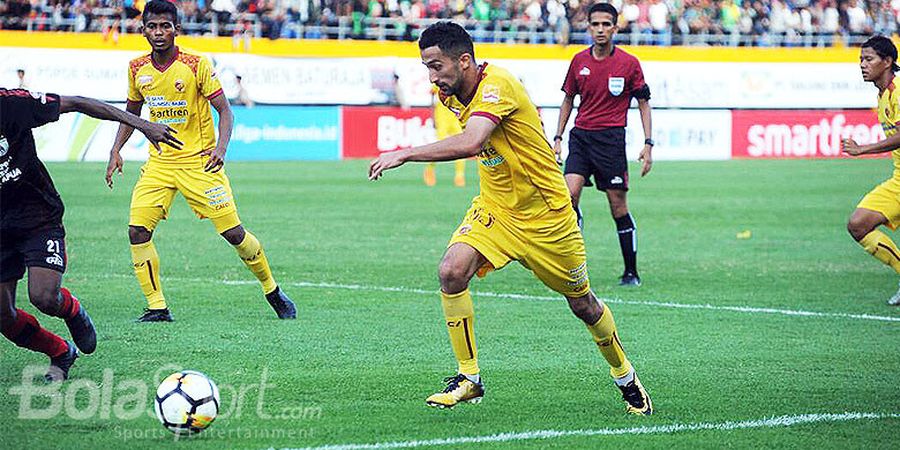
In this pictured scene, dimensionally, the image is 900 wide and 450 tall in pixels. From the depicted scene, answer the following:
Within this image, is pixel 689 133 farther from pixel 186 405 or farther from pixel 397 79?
pixel 186 405

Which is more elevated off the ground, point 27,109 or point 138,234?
point 27,109

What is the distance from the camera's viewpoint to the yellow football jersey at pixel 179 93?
952 cm

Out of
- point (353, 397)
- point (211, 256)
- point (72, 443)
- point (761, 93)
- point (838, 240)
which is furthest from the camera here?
point (761, 93)

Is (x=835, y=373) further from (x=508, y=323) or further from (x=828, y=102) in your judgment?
(x=828, y=102)

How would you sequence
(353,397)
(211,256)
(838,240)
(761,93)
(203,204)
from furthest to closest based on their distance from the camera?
(761,93)
(838,240)
(211,256)
(203,204)
(353,397)

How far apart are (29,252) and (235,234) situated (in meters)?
2.80

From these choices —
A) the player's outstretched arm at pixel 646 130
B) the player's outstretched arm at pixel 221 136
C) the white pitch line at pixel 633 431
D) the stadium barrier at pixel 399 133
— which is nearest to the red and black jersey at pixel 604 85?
the player's outstretched arm at pixel 646 130

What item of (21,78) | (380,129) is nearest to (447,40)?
(21,78)

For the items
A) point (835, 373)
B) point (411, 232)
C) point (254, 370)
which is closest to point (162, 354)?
point (254, 370)

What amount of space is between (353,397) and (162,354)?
1.79 metres

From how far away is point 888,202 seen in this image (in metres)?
10.7

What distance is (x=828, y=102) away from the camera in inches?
1574

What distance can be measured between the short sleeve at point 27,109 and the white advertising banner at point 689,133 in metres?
Answer: 28.7

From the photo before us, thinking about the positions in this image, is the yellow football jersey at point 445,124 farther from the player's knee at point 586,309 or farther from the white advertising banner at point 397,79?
the player's knee at point 586,309
